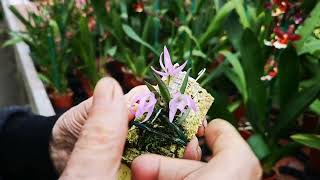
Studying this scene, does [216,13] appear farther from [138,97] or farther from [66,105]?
[138,97]

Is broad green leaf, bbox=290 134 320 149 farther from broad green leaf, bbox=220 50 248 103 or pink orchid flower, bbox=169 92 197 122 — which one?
pink orchid flower, bbox=169 92 197 122

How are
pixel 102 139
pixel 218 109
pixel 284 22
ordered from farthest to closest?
pixel 284 22
pixel 218 109
pixel 102 139

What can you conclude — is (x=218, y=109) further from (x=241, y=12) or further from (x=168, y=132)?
(x=168, y=132)

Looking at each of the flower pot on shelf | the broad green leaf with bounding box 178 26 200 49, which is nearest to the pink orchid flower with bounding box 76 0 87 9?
the flower pot on shelf

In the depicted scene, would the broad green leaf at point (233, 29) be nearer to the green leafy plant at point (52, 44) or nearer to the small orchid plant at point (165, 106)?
the green leafy plant at point (52, 44)

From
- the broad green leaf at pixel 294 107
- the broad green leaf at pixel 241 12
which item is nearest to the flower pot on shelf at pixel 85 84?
the broad green leaf at pixel 241 12

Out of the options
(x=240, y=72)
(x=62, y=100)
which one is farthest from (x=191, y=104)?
(x=62, y=100)
